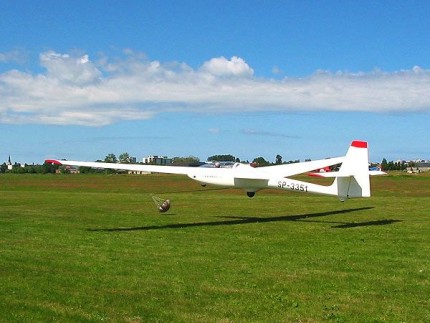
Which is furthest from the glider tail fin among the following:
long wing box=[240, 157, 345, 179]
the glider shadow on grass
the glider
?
long wing box=[240, 157, 345, 179]

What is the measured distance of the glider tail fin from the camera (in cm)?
2172

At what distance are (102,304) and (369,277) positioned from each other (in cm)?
548

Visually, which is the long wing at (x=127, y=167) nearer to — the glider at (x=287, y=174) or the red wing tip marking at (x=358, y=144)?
the glider at (x=287, y=174)

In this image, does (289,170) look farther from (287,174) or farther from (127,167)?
(127,167)

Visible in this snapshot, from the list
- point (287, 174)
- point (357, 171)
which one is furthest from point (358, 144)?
point (287, 174)

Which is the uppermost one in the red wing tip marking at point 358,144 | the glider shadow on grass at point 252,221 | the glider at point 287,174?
the red wing tip marking at point 358,144

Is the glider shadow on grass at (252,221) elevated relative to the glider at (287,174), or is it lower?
lower

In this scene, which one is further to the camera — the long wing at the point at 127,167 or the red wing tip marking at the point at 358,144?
the long wing at the point at 127,167

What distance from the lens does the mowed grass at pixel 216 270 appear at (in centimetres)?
917

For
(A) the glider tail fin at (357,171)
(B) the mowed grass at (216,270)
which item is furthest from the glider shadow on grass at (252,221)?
(A) the glider tail fin at (357,171)

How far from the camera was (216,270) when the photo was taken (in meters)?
12.6

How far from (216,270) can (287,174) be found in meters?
12.3

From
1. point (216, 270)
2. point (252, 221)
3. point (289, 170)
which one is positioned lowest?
point (216, 270)

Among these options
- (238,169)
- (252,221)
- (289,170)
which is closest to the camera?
(252,221)
